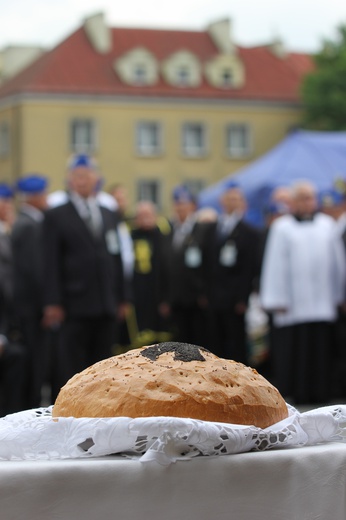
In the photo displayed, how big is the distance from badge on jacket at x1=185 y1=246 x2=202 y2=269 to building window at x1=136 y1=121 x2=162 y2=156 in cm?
5126

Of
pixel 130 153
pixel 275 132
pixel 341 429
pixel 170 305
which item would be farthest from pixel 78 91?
pixel 341 429

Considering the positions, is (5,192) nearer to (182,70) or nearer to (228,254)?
(228,254)

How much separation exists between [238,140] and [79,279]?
194 feet

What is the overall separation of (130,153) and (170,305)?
50712 mm

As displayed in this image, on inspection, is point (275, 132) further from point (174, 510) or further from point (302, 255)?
point (174, 510)

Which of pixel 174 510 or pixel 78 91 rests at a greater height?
pixel 78 91

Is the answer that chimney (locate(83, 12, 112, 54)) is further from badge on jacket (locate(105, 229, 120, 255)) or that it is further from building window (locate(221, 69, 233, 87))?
badge on jacket (locate(105, 229, 120, 255))

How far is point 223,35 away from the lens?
70375 millimetres

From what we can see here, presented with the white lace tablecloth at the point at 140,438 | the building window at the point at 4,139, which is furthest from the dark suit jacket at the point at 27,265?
the building window at the point at 4,139

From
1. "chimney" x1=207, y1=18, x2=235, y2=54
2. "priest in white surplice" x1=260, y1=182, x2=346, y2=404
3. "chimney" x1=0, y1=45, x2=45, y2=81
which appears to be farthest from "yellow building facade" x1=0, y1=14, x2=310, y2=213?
"priest in white surplice" x1=260, y1=182, x2=346, y2=404

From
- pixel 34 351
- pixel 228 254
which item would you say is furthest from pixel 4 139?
pixel 34 351

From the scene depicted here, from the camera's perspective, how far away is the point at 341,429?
2797 millimetres

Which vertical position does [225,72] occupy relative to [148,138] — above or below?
above

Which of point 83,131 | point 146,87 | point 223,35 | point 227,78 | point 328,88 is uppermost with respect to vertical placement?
point 223,35
